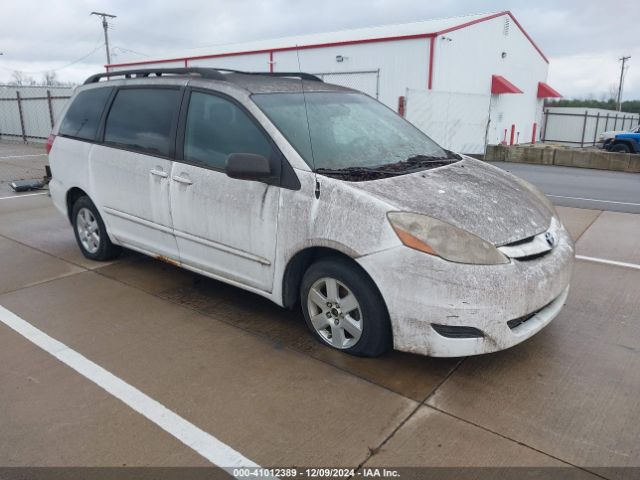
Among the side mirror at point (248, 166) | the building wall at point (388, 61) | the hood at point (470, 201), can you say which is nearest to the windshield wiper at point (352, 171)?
the hood at point (470, 201)

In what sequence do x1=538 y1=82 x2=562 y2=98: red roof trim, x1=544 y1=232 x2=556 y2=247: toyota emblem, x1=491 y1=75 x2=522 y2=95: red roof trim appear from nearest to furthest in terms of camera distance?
x1=544 y1=232 x2=556 y2=247: toyota emblem
x1=491 y1=75 x2=522 y2=95: red roof trim
x1=538 y1=82 x2=562 y2=98: red roof trim

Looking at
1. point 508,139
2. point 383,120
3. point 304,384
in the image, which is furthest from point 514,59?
point 304,384

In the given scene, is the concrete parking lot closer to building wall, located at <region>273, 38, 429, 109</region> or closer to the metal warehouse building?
the metal warehouse building

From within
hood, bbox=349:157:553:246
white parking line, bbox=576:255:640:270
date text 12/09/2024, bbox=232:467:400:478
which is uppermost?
hood, bbox=349:157:553:246

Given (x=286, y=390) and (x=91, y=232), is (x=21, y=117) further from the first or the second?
(x=286, y=390)

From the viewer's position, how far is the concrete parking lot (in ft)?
8.46

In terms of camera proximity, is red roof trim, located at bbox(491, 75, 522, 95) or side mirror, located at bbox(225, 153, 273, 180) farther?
red roof trim, located at bbox(491, 75, 522, 95)

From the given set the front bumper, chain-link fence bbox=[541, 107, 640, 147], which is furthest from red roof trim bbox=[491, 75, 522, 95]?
the front bumper

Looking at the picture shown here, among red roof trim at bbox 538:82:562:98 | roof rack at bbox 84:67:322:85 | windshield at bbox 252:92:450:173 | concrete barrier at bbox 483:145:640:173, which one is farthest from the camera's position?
red roof trim at bbox 538:82:562:98

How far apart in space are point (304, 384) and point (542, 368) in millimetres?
1541

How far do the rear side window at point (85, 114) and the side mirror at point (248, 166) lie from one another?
2.29m

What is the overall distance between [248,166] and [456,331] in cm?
167

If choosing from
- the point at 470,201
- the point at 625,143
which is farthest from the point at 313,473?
the point at 625,143

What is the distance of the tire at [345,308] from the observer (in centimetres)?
317
